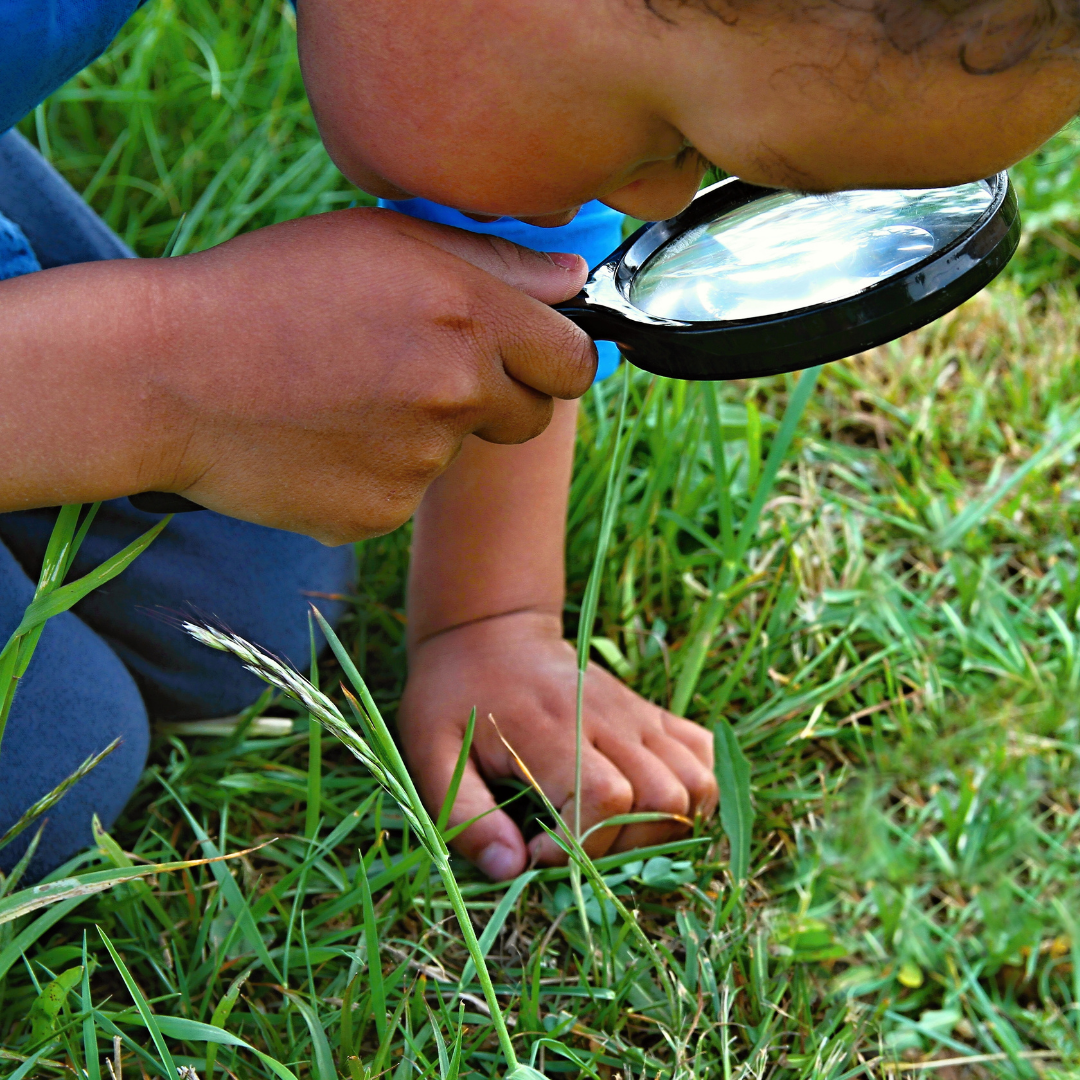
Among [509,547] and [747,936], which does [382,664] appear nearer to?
[509,547]

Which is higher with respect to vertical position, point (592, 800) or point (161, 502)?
point (161, 502)

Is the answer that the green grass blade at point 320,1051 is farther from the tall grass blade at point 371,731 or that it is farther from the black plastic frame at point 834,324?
the black plastic frame at point 834,324

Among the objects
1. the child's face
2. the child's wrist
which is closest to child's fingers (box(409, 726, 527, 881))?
the child's wrist

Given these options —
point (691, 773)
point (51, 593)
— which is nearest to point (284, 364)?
point (51, 593)

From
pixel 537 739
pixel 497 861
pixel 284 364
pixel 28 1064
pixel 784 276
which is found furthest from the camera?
pixel 537 739

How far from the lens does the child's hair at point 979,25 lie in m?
0.73

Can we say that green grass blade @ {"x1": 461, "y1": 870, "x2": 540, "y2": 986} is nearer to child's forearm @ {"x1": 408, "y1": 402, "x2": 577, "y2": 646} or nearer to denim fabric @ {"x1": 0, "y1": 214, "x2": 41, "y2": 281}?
child's forearm @ {"x1": 408, "y1": 402, "x2": 577, "y2": 646}

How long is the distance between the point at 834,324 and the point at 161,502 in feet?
1.94

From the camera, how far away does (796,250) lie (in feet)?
3.58

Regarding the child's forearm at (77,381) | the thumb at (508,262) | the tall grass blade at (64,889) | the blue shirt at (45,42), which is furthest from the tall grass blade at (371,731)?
the blue shirt at (45,42)

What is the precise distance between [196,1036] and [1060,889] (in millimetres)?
924

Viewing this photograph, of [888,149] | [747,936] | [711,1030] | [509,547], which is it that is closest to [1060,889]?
[747,936]

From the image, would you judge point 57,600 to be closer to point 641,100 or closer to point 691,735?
point 641,100

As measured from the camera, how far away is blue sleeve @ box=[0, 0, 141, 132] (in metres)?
0.90
